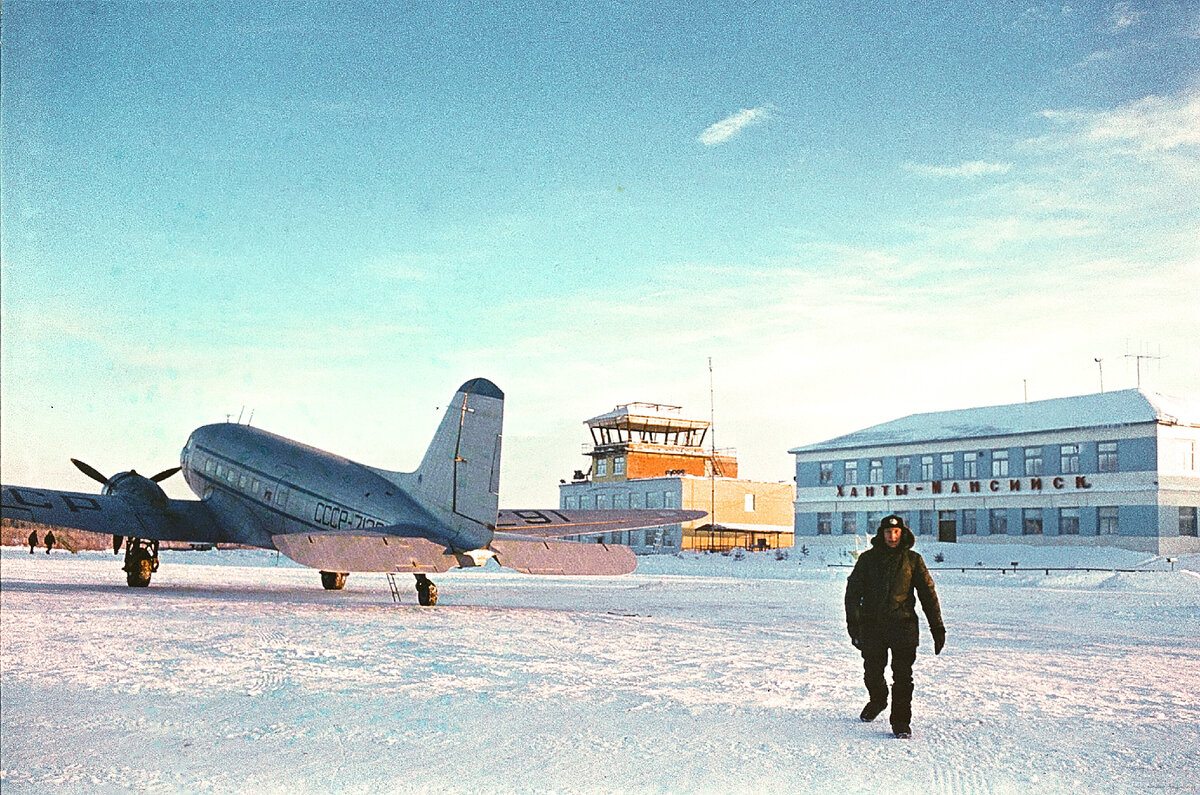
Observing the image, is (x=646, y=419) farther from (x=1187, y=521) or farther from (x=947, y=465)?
(x=1187, y=521)

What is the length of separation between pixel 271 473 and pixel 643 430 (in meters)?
56.3

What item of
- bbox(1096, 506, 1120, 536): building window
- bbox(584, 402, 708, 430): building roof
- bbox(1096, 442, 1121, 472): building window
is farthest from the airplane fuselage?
bbox(584, 402, 708, 430): building roof

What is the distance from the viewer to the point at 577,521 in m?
26.3

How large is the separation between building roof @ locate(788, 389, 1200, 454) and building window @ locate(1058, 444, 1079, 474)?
1008mm

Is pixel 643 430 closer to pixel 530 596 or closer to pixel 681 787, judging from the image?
pixel 530 596

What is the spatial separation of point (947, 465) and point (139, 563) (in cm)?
4469

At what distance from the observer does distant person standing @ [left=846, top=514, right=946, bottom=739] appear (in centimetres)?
922

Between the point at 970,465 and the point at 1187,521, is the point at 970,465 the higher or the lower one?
the higher one

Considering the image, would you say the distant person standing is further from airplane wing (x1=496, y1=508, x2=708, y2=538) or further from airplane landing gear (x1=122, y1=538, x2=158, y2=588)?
airplane landing gear (x1=122, y1=538, x2=158, y2=588)

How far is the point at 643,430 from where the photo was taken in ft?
263

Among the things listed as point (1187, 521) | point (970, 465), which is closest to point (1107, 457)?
point (1187, 521)

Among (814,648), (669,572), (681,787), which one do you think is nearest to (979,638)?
(814,648)

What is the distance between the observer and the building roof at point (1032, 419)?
51906 mm

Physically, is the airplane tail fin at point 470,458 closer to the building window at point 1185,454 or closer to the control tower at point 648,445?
the building window at point 1185,454
